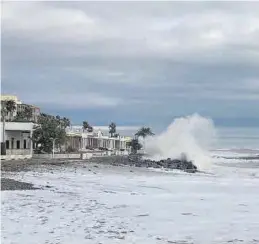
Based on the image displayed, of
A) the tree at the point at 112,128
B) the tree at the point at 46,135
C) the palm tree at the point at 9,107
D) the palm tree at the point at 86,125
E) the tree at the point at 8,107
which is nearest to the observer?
the tree at the point at 46,135

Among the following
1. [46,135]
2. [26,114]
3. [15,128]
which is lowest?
[46,135]

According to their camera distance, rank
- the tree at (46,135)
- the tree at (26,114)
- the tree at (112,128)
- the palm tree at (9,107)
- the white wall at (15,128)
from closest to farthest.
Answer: the tree at (46,135), the white wall at (15,128), the palm tree at (9,107), the tree at (26,114), the tree at (112,128)

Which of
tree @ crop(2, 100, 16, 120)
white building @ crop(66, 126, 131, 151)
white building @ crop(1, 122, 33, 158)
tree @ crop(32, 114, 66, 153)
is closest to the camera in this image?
tree @ crop(32, 114, 66, 153)

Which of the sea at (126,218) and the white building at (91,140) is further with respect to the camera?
the white building at (91,140)

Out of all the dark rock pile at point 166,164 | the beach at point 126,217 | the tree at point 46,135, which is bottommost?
the beach at point 126,217

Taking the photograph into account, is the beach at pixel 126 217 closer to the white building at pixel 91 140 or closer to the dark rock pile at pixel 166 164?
the dark rock pile at pixel 166 164

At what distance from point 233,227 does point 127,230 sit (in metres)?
2.45

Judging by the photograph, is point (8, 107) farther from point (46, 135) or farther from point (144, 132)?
point (144, 132)

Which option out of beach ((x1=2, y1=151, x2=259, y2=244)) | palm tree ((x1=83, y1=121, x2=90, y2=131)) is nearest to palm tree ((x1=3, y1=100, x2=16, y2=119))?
palm tree ((x1=83, y1=121, x2=90, y2=131))

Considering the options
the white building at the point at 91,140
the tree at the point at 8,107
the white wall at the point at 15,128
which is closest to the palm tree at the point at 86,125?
the white building at the point at 91,140

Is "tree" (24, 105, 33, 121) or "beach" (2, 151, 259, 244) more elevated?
"tree" (24, 105, 33, 121)

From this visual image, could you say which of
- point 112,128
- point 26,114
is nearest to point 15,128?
point 26,114

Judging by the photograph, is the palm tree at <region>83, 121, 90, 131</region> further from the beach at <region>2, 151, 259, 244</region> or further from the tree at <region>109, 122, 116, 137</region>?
the beach at <region>2, 151, 259, 244</region>

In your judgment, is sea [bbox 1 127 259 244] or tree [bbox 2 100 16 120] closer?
sea [bbox 1 127 259 244]
